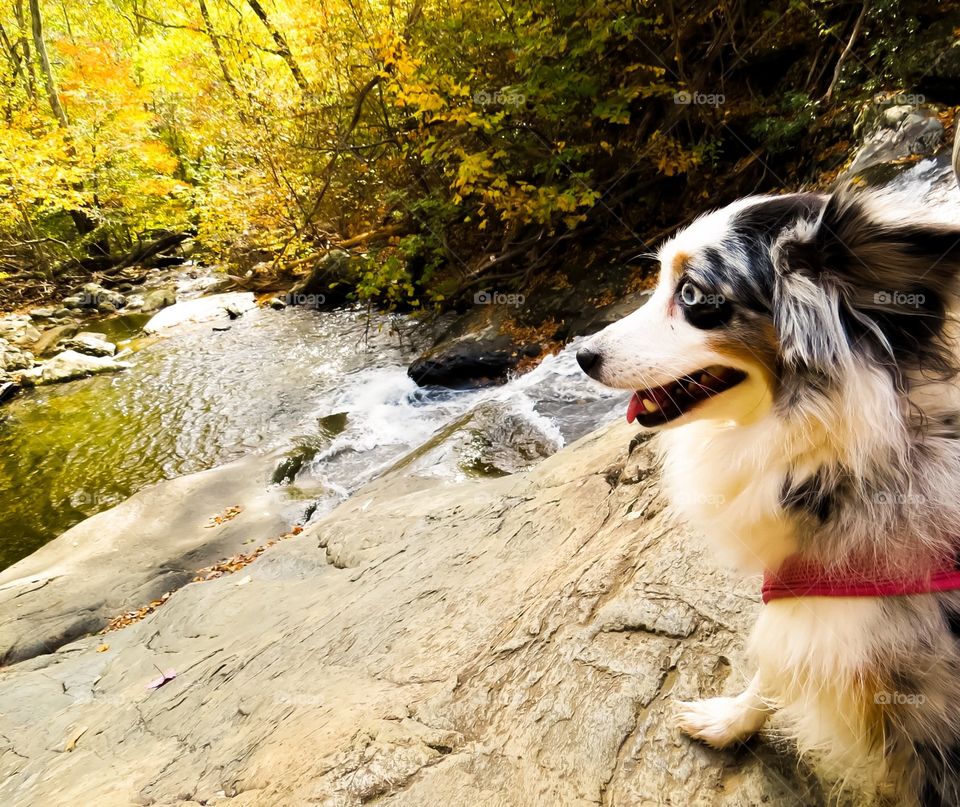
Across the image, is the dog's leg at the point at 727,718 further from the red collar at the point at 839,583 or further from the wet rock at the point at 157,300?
the wet rock at the point at 157,300

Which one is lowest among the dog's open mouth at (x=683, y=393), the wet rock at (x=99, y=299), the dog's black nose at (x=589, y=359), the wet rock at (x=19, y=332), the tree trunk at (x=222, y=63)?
the wet rock at (x=19, y=332)

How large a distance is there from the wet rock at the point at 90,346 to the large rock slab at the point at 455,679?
1175cm

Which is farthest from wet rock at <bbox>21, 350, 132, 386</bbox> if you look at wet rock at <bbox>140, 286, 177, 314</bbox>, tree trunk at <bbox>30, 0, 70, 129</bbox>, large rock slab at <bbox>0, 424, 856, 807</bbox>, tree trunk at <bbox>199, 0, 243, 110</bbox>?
large rock slab at <bbox>0, 424, 856, 807</bbox>

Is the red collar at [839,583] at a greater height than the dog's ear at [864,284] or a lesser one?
lesser

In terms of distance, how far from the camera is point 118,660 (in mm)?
4430

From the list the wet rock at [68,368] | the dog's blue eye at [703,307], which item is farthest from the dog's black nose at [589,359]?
the wet rock at [68,368]

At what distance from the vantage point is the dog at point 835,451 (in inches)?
50.6

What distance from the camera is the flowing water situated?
728 cm

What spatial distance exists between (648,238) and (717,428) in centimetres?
893

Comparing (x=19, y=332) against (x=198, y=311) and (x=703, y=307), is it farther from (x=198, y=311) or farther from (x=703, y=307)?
(x=703, y=307)

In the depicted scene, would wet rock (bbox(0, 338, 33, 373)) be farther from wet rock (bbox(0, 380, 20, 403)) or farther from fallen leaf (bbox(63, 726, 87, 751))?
fallen leaf (bbox(63, 726, 87, 751))

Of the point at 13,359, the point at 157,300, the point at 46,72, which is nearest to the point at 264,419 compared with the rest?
the point at 13,359

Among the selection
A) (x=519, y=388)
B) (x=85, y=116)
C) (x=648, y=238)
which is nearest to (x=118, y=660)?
(x=519, y=388)

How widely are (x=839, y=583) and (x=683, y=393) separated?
62 centimetres
